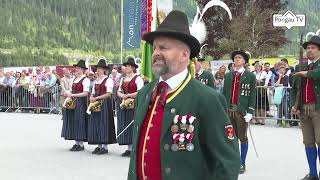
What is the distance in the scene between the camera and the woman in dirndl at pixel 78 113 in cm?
1061

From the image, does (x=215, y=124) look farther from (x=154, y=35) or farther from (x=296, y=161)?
(x=296, y=161)

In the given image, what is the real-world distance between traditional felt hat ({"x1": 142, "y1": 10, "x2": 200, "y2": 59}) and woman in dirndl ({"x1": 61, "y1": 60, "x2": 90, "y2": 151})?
7.39 metres

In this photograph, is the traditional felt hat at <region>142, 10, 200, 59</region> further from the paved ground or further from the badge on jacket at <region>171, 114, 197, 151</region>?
the paved ground

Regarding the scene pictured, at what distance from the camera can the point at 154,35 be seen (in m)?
3.25

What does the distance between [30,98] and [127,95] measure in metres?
11.5

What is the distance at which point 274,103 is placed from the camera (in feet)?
49.7

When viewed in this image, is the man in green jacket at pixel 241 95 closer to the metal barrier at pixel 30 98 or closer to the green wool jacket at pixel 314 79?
the green wool jacket at pixel 314 79

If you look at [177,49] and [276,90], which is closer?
[177,49]

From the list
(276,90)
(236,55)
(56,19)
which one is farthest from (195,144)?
(56,19)

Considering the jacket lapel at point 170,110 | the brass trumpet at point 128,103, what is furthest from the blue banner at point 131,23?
the jacket lapel at point 170,110

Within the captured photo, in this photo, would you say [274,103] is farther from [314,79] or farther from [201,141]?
[201,141]

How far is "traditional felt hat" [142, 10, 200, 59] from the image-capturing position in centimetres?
318

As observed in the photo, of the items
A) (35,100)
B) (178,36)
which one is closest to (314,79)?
(178,36)

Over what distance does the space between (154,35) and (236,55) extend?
499cm
